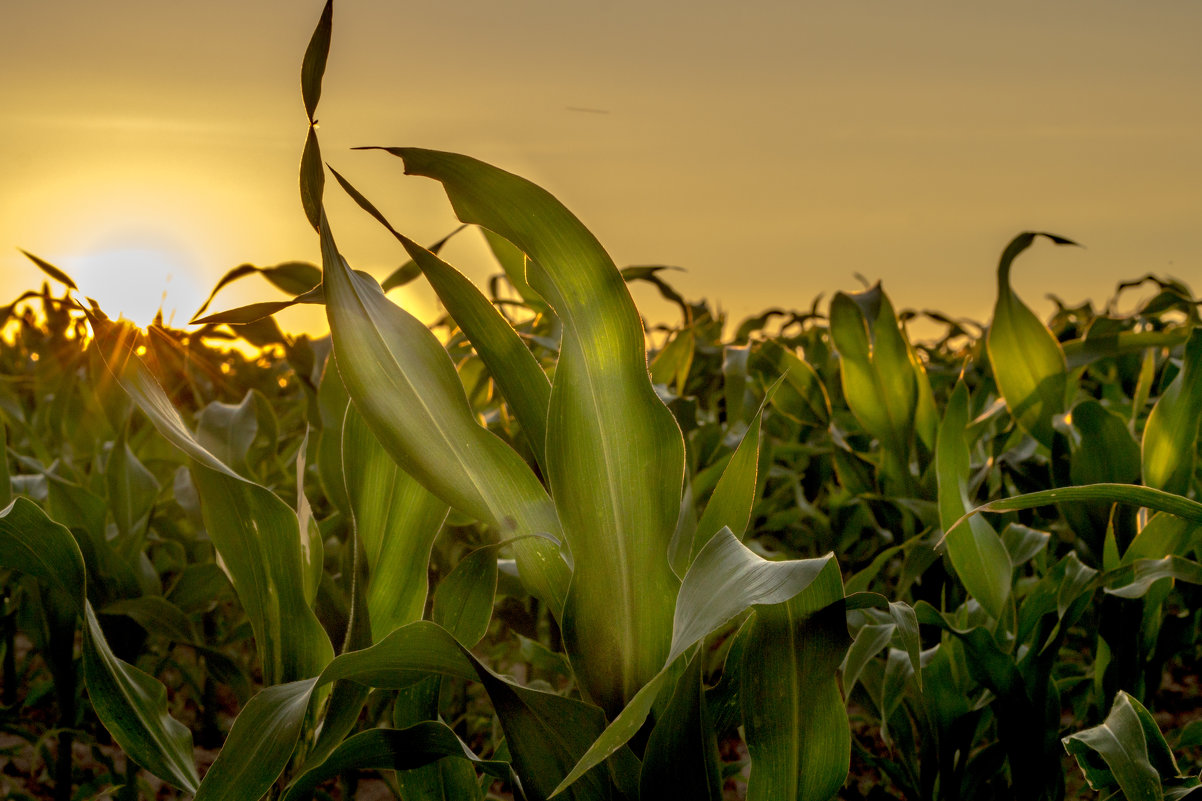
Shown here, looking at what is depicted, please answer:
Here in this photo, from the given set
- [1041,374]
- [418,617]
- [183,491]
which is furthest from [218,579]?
[1041,374]

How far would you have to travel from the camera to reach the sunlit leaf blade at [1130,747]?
1.70 feet

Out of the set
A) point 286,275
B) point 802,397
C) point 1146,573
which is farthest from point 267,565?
point 802,397

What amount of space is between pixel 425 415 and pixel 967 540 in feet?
1.57

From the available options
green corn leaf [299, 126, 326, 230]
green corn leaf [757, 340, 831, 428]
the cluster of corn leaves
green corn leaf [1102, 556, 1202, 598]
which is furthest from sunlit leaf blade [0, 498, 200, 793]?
green corn leaf [757, 340, 831, 428]

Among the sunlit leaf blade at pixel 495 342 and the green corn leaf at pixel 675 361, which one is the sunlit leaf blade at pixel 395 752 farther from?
the green corn leaf at pixel 675 361

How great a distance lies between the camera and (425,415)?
0.44m

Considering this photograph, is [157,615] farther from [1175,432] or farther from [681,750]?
[1175,432]

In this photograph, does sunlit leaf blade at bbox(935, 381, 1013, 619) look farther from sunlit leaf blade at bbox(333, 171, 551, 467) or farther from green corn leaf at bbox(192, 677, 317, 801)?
green corn leaf at bbox(192, 677, 317, 801)

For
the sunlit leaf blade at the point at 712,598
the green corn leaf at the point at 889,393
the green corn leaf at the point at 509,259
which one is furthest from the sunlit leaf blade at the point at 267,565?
the green corn leaf at the point at 889,393

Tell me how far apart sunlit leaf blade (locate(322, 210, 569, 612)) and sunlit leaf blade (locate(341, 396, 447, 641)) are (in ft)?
0.30

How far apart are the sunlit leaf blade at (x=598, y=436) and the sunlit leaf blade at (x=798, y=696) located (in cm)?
5

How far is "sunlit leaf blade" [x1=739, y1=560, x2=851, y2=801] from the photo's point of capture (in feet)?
1.47

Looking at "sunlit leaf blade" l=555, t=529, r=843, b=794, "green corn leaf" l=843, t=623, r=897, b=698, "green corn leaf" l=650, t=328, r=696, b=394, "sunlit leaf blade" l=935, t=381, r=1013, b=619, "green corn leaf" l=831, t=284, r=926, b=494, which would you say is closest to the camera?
"sunlit leaf blade" l=555, t=529, r=843, b=794

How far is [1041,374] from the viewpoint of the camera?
38.4 inches
